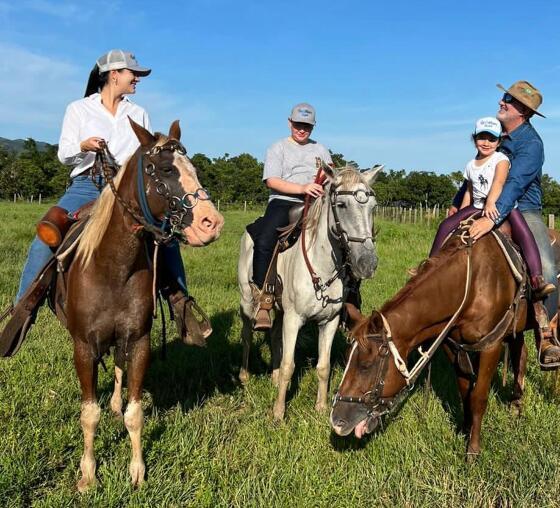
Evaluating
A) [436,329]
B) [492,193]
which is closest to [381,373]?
[436,329]

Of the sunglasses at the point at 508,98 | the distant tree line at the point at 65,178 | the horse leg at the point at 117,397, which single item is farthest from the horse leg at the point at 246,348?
the distant tree line at the point at 65,178

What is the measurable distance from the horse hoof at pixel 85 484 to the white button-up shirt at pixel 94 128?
8.12 feet

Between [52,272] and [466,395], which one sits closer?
[52,272]

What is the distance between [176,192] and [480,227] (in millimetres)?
2626

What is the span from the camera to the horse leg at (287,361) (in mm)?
5133

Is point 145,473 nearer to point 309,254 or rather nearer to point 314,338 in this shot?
point 309,254

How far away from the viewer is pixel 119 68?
413 centimetres

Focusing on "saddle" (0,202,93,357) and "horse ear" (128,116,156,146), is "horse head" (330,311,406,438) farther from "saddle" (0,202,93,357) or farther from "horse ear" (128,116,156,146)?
"saddle" (0,202,93,357)

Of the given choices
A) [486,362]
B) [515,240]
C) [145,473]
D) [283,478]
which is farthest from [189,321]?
[515,240]

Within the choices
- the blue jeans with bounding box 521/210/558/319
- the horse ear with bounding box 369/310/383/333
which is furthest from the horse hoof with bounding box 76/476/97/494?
the blue jeans with bounding box 521/210/558/319

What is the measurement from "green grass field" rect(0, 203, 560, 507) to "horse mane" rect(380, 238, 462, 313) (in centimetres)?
131

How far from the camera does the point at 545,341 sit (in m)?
4.78

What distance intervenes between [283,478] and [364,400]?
2.96 feet

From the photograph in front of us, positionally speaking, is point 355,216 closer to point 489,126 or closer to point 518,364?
point 489,126
